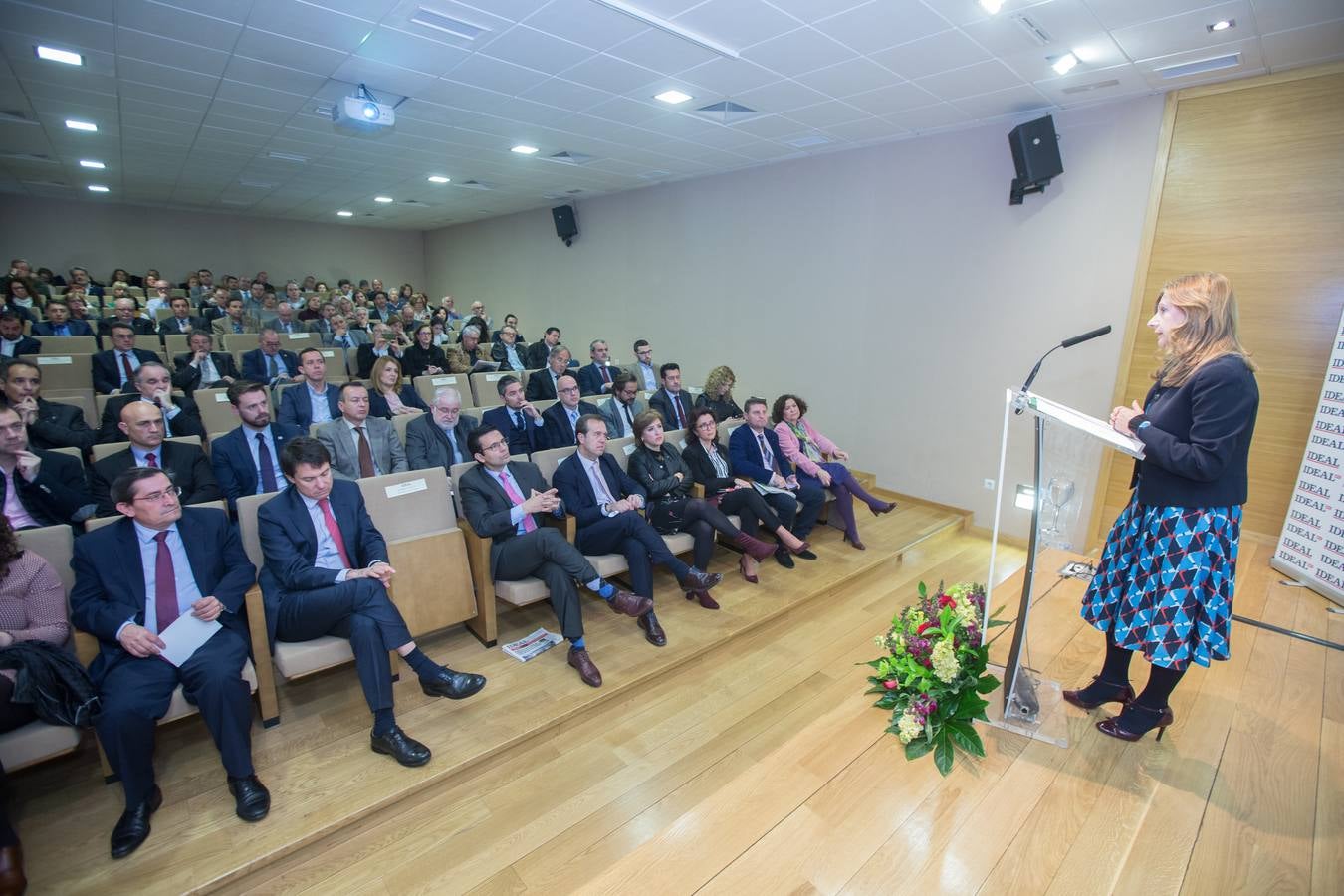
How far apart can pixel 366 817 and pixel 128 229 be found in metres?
13.0

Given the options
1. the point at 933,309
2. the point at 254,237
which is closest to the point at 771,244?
the point at 933,309

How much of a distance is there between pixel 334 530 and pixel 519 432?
1.90 meters

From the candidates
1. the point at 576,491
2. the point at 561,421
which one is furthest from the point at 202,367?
the point at 576,491

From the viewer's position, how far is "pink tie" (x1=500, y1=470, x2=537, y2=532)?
3.02 meters

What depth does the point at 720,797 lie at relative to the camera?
197 centimetres

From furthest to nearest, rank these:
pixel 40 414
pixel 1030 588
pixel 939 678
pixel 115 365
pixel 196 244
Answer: pixel 196 244
pixel 115 365
pixel 40 414
pixel 939 678
pixel 1030 588

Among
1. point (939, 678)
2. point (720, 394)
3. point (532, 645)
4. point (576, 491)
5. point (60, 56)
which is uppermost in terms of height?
point (60, 56)

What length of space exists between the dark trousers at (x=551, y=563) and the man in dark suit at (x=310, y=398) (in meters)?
2.08

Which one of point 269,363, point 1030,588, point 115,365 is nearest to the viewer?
point 1030,588

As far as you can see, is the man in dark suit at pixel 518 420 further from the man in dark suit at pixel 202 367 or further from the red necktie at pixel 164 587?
the man in dark suit at pixel 202 367

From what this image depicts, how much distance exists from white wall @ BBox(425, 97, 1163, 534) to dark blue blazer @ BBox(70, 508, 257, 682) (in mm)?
3202

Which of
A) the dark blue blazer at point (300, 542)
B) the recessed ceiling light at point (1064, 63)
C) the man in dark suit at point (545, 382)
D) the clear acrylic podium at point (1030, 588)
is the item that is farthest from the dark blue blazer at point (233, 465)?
the recessed ceiling light at point (1064, 63)

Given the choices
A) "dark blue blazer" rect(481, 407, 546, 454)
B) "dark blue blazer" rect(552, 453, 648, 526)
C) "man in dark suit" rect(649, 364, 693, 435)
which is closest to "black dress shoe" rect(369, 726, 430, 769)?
"dark blue blazer" rect(552, 453, 648, 526)

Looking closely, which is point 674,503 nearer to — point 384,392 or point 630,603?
point 630,603
